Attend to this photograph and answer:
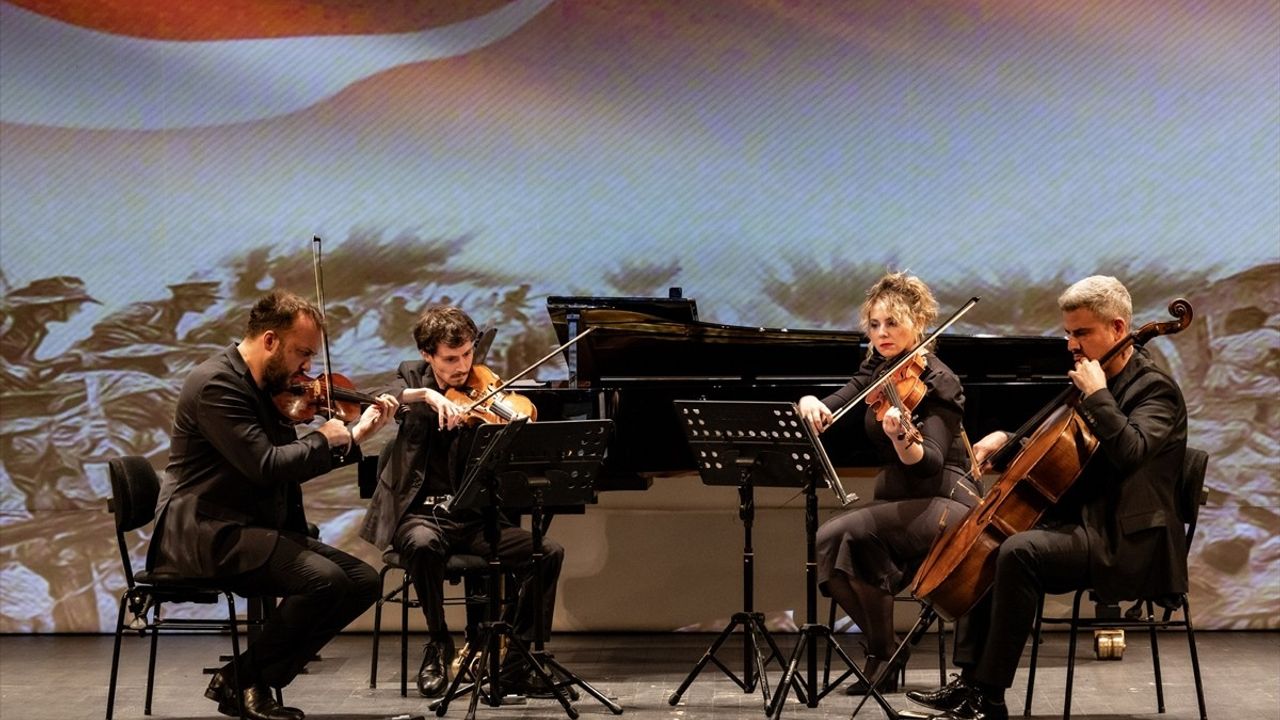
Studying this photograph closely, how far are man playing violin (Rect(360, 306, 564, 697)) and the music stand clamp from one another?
246mm

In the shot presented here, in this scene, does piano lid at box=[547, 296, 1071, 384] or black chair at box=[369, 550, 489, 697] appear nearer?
black chair at box=[369, 550, 489, 697]

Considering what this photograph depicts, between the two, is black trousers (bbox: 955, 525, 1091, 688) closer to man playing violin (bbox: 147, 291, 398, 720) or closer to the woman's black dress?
the woman's black dress

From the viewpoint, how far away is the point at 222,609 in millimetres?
6238

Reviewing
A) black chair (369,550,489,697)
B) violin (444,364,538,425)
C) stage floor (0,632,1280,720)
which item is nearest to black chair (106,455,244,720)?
stage floor (0,632,1280,720)

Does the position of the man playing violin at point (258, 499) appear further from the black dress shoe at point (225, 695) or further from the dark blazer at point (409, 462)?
the dark blazer at point (409, 462)

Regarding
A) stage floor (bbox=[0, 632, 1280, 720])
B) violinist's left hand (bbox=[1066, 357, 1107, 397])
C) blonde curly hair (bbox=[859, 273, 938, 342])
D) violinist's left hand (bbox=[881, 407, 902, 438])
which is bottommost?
stage floor (bbox=[0, 632, 1280, 720])

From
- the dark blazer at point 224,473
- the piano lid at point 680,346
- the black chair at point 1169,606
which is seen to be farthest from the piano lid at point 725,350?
the dark blazer at point 224,473

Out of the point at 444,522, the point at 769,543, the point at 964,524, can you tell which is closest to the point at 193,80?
the point at 444,522

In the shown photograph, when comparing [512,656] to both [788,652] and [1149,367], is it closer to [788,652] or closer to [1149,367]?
[788,652]

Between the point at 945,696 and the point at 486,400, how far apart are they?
1701 millimetres

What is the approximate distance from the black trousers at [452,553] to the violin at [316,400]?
0.53 meters

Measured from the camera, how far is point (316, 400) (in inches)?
172

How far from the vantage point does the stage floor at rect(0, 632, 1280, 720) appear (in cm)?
451

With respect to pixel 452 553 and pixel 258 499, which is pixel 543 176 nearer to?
pixel 452 553
